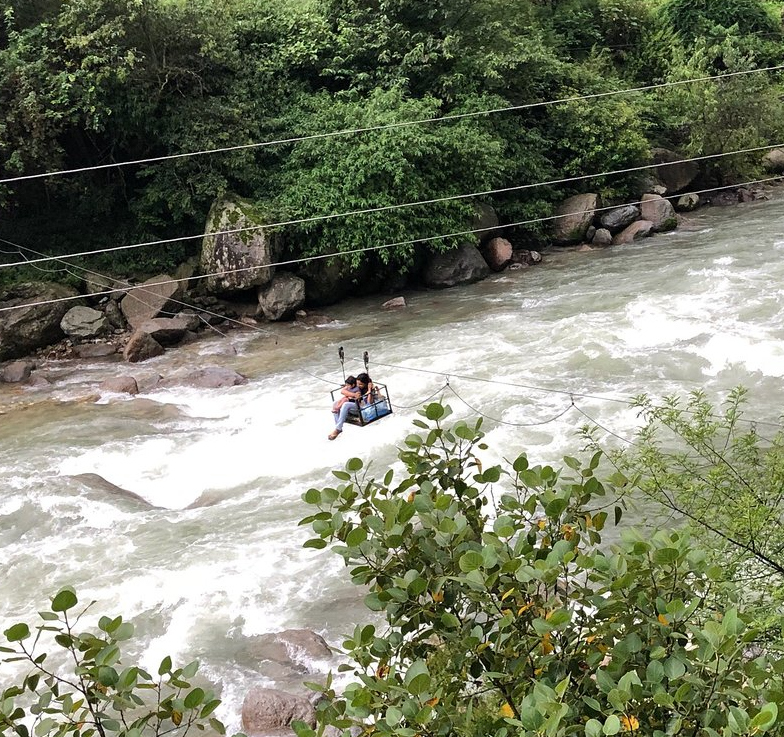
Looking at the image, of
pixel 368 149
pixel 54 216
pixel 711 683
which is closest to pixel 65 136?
pixel 54 216

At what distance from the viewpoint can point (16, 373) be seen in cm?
1369

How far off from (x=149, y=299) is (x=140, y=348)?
1.87 meters

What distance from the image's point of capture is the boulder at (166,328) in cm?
1506

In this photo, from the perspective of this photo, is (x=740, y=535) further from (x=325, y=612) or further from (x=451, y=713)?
(x=325, y=612)

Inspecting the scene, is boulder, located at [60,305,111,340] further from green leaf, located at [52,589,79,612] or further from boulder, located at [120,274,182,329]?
green leaf, located at [52,589,79,612]

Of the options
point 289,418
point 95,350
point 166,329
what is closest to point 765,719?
point 289,418

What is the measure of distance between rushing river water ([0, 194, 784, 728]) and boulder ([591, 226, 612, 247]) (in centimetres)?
202

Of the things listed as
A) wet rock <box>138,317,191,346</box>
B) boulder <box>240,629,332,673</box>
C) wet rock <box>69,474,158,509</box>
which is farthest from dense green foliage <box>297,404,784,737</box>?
wet rock <box>138,317,191,346</box>

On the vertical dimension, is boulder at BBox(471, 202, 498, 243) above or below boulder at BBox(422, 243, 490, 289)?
above

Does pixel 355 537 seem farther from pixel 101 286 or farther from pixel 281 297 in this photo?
pixel 101 286

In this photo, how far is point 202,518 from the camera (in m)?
8.96

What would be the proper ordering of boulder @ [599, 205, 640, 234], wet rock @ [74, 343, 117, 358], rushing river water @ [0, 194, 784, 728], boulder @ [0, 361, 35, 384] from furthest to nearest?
boulder @ [599, 205, 640, 234], wet rock @ [74, 343, 117, 358], boulder @ [0, 361, 35, 384], rushing river water @ [0, 194, 784, 728]

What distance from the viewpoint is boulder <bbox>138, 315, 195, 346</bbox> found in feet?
49.4

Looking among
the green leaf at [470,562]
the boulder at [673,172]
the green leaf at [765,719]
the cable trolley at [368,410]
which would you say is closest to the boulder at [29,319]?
the cable trolley at [368,410]
